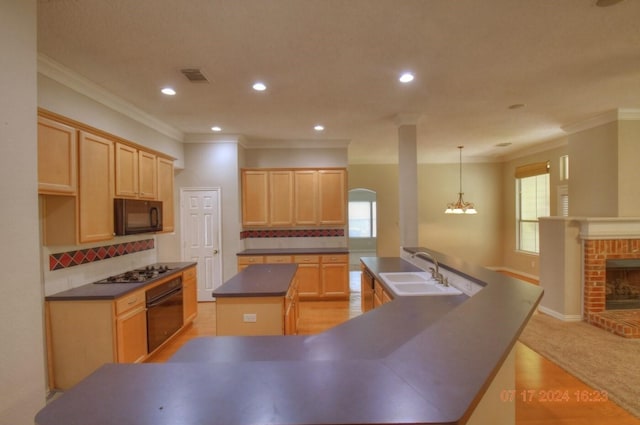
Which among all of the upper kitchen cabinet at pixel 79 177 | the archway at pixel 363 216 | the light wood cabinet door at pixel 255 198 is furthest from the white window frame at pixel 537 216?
the upper kitchen cabinet at pixel 79 177

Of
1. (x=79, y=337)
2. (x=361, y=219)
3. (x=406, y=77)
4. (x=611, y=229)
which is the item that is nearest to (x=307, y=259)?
(x=79, y=337)

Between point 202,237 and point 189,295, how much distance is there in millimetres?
1365

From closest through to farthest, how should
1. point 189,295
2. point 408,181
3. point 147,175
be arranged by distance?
point 147,175 → point 189,295 → point 408,181

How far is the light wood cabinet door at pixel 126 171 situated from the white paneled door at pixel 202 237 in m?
1.73

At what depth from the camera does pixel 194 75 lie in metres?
2.80

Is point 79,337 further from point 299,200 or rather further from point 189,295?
point 299,200

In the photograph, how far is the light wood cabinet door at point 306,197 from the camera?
211 inches

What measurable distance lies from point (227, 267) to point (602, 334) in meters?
5.36

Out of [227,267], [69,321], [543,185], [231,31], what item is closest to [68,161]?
[69,321]

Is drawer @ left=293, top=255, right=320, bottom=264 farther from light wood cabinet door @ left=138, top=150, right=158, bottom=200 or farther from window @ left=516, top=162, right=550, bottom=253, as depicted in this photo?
window @ left=516, top=162, right=550, bottom=253

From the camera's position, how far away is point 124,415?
78 cm

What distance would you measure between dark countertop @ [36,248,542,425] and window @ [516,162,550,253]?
244 inches

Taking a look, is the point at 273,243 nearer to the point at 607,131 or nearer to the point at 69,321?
the point at 69,321

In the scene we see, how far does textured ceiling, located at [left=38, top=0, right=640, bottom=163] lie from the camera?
1.92m
